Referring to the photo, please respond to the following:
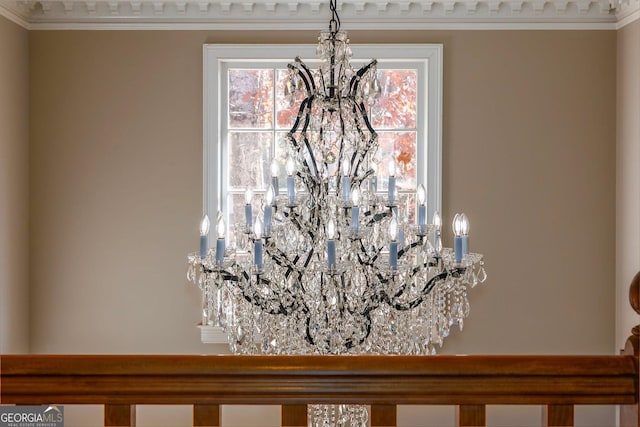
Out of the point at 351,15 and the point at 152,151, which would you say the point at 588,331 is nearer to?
the point at 351,15

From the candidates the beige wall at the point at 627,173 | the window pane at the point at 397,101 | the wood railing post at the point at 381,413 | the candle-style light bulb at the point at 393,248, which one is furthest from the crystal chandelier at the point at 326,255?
the beige wall at the point at 627,173

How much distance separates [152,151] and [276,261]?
5.39 ft

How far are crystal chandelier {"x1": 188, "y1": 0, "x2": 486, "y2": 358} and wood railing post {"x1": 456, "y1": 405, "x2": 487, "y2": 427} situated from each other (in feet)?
2.98

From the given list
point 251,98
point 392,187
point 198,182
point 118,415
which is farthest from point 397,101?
point 118,415

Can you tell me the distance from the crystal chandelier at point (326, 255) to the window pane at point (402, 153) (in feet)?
4.28

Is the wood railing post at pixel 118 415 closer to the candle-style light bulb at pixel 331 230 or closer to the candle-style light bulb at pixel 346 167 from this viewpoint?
the candle-style light bulb at pixel 331 230

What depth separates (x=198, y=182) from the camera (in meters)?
3.44

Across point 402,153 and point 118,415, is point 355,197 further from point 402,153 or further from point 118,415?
point 402,153

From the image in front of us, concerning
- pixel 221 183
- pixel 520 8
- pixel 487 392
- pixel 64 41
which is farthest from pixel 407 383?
pixel 64 41

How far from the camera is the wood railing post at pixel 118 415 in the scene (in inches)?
39.9

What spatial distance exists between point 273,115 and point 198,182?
55 cm

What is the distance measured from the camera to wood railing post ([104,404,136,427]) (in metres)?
1.01

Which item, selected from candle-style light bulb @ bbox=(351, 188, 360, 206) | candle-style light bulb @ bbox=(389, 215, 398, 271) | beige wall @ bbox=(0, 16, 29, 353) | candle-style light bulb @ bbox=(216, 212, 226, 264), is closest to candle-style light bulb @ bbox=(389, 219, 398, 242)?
candle-style light bulb @ bbox=(389, 215, 398, 271)

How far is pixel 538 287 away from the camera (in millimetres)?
3449
